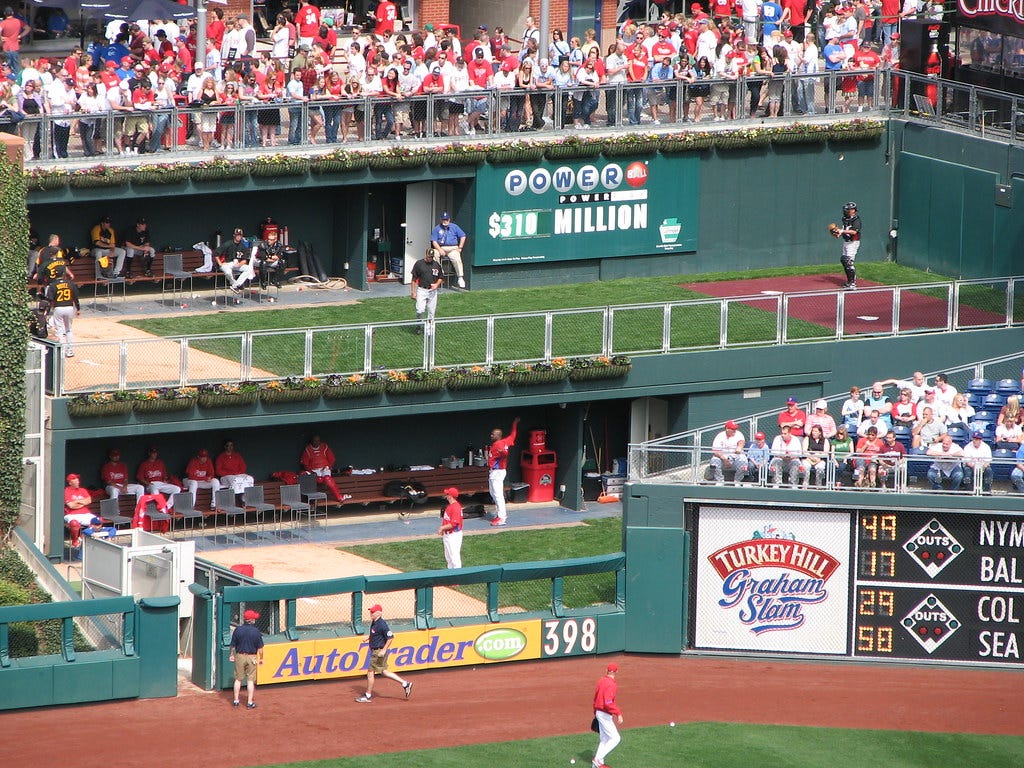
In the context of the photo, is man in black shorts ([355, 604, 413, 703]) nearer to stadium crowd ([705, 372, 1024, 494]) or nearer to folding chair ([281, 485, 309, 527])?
stadium crowd ([705, 372, 1024, 494])

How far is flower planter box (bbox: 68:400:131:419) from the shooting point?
1165 inches

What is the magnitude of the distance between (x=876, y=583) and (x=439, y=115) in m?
13.1

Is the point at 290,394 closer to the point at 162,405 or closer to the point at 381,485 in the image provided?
the point at 162,405

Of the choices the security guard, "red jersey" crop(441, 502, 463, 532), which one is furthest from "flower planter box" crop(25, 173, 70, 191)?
the security guard

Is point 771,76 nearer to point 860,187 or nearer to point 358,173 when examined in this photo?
point 860,187

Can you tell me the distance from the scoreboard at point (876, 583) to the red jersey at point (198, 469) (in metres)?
8.38

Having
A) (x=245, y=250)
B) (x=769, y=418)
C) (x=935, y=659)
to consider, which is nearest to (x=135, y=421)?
(x=245, y=250)

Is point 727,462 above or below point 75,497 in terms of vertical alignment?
above

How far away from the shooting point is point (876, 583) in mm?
27203

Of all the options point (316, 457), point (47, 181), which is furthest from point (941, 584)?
point (47, 181)

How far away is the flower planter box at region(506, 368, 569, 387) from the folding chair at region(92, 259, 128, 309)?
7.19 metres

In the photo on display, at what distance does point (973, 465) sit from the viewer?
A: 27266mm

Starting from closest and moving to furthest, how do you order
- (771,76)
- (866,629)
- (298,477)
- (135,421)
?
(866,629), (135,421), (298,477), (771,76)

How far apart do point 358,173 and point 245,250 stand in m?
2.33
